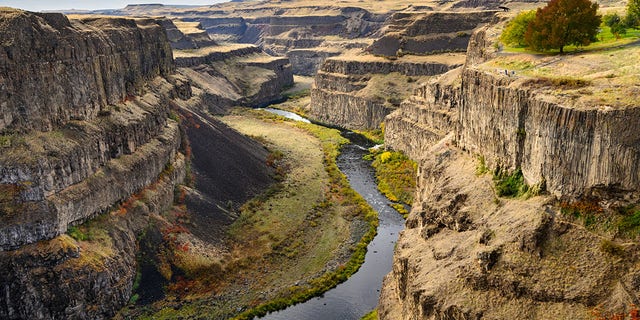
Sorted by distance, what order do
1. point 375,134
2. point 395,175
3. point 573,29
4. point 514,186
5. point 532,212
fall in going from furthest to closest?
point 375,134 → point 395,175 → point 573,29 → point 514,186 → point 532,212

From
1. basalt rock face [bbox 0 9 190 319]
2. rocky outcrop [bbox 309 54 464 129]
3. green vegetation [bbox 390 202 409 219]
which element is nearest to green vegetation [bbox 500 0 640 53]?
green vegetation [bbox 390 202 409 219]

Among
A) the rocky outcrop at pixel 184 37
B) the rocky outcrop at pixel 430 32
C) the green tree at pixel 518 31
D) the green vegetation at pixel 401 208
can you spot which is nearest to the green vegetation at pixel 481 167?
the green tree at pixel 518 31

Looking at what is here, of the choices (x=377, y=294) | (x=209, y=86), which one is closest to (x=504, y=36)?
(x=377, y=294)

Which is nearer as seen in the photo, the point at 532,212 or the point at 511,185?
the point at 532,212

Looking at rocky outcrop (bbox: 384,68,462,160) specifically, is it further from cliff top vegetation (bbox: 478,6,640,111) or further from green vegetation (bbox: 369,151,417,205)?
cliff top vegetation (bbox: 478,6,640,111)

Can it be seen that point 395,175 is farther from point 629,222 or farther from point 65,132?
point 629,222

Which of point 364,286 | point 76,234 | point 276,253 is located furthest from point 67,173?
point 364,286
